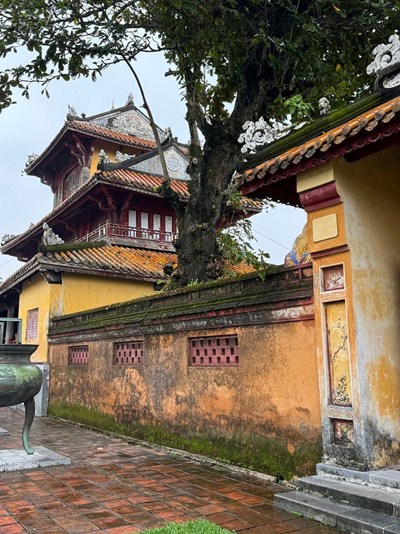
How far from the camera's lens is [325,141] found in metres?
4.46

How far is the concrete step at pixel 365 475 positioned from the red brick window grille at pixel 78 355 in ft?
22.3

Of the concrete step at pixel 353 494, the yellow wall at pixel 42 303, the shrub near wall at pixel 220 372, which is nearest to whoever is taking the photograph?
the concrete step at pixel 353 494

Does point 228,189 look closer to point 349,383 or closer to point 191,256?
point 191,256

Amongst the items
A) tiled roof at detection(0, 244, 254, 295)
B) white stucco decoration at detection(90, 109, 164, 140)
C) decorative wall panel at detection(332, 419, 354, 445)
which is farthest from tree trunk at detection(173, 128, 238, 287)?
white stucco decoration at detection(90, 109, 164, 140)

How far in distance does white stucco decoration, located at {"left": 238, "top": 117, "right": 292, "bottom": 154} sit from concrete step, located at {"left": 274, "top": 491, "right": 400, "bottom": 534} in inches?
140

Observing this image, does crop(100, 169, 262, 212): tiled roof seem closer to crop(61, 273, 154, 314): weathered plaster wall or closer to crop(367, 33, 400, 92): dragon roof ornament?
crop(61, 273, 154, 314): weathered plaster wall

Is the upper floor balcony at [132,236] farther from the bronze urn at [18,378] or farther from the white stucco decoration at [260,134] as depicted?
the white stucco decoration at [260,134]

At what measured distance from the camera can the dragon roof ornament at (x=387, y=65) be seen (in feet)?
14.0

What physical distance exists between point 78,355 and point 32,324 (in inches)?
144

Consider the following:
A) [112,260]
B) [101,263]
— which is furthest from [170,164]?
[101,263]

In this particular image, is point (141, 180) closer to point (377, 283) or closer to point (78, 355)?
point (78, 355)

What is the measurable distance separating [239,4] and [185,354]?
18.1 ft

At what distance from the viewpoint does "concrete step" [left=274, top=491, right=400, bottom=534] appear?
3543 millimetres

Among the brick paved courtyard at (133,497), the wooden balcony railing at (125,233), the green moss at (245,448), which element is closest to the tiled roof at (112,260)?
the wooden balcony railing at (125,233)
